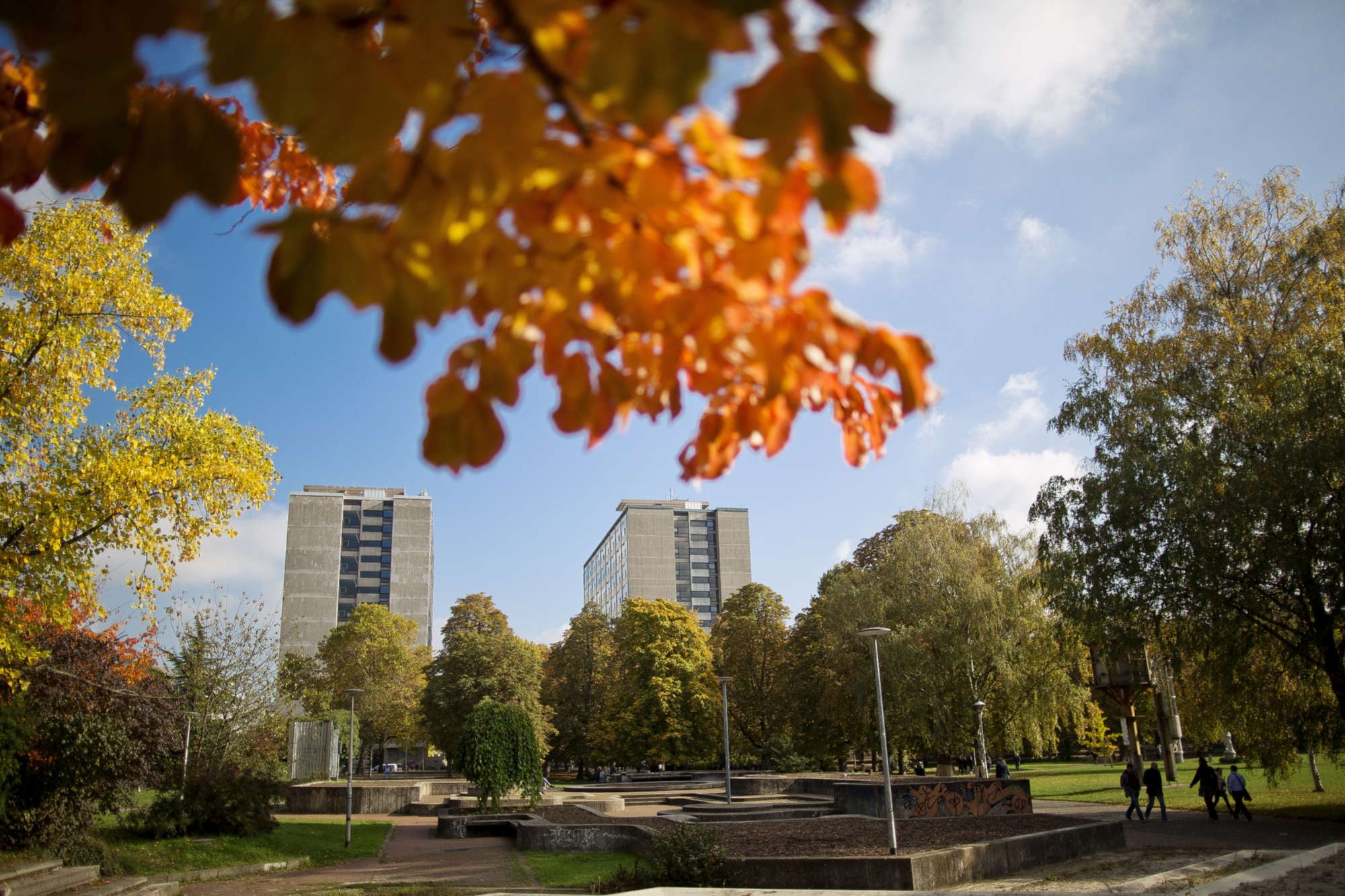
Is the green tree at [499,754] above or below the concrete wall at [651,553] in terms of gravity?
A: below

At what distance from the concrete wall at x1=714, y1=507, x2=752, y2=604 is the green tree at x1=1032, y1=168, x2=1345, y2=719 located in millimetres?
68484

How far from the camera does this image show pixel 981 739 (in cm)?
2395

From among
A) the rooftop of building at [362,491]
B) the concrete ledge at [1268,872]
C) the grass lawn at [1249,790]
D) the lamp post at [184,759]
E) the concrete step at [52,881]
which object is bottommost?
the grass lawn at [1249,790]


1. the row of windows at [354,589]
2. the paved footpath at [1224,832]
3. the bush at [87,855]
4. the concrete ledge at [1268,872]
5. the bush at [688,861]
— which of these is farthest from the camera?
the row of windows at [354,589]

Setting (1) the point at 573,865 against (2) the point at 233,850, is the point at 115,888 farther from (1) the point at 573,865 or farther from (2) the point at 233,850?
(1) the point at 573,865

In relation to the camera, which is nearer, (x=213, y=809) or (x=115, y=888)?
(x=115, y=888)

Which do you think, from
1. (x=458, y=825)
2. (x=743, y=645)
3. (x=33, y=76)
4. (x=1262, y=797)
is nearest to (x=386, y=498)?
(x=743, y=645)

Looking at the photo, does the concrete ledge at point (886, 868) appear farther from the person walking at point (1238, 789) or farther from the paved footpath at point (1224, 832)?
the person walking at point (1238, 789)

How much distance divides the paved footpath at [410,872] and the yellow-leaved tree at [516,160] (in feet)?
42.5

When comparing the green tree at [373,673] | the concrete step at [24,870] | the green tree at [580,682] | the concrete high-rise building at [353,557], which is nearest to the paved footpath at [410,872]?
the concrete step at [24,870]

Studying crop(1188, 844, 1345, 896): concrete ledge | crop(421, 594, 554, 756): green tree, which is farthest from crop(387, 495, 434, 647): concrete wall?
crop(1188, 844, 1345, 896): concrete ledge

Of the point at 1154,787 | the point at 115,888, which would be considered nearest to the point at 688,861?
the point at 115,888

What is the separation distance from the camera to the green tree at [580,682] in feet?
159

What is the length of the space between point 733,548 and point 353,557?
40019 mm
